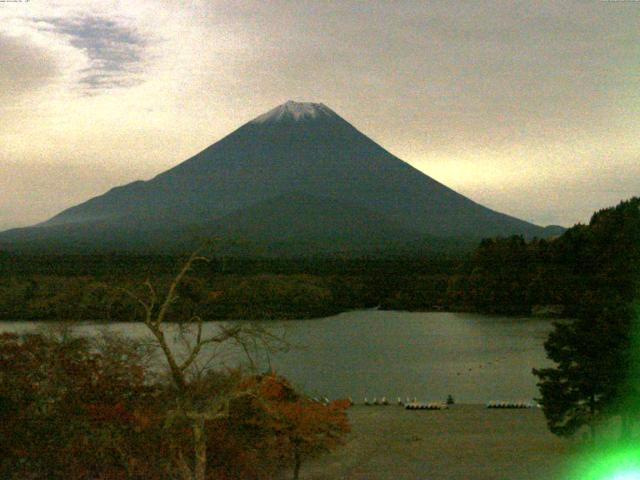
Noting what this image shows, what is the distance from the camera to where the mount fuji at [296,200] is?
186ft

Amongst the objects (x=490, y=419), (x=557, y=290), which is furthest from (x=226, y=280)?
(x=490, y=419)

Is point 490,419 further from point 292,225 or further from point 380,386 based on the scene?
point 292,225

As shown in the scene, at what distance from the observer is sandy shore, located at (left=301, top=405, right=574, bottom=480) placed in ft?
26.9

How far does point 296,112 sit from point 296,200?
14.1m

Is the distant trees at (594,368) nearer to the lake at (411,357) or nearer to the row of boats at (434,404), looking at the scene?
the lake at (411,357)

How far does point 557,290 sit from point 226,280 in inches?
553

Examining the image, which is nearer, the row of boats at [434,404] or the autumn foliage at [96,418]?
the autumn foliage at [96,418]

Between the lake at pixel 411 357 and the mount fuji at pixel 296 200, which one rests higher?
the mount fuji at pixel 296 200

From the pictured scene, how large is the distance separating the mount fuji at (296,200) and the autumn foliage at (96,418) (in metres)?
45.2

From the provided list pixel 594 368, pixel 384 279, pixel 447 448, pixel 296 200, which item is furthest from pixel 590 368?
pixel 296 200

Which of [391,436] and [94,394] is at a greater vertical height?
[94,394]

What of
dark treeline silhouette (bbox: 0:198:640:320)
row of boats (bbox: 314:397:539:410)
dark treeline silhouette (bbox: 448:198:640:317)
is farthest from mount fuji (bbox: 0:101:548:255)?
row of boats (bbox: 314:397:539:410)

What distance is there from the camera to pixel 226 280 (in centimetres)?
3209

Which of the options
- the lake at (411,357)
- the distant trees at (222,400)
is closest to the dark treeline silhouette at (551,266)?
the lake at (411,357)
